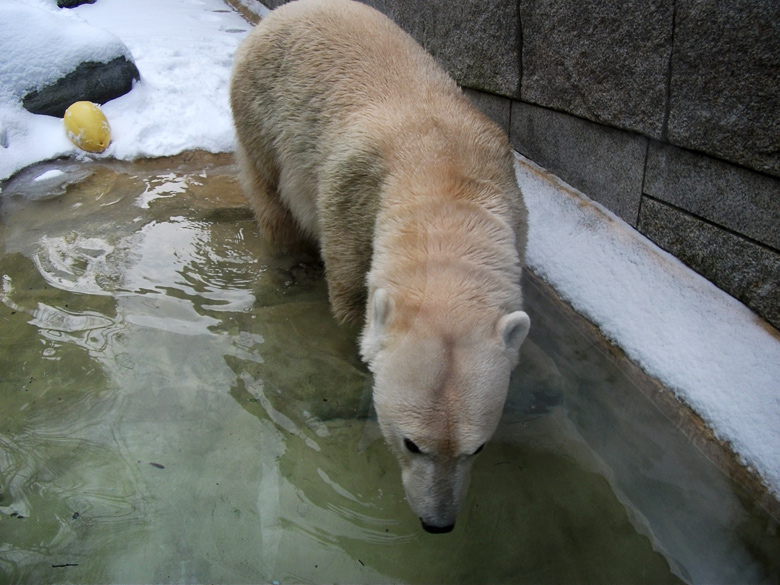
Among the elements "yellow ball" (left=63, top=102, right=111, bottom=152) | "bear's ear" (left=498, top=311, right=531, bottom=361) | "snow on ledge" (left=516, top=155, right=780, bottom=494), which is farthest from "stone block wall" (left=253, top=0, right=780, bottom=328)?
"yellow ball" (left=63, top=102, right=111, bottom=152)

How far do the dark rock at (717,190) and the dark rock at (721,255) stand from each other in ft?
0.17

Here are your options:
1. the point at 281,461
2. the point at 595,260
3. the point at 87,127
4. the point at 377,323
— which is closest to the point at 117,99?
the point at 87,127

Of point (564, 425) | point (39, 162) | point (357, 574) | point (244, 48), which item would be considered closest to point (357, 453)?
point (357, 574)

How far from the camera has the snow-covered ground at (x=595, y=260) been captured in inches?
103

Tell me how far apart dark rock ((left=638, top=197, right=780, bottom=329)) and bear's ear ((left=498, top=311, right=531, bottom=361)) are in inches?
51.1

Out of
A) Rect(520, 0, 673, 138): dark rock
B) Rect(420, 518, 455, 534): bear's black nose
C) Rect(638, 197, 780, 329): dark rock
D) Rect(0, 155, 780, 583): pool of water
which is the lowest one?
Rect(0, 155, 780, 583): pool of water

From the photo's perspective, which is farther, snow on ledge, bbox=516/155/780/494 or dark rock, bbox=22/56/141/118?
dark rock, bbox=22/56/141/118

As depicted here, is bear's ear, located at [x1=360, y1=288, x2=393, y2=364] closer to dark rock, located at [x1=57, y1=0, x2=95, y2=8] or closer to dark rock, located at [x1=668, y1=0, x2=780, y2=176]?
dark rock, located at [x1=668, y1=0, x2=780, y2=176]

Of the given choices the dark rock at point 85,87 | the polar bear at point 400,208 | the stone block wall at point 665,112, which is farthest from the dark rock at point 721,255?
the dark rock at point 85,87

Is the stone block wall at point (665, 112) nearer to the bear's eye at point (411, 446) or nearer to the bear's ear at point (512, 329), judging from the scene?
the bear's ear at point (512, 329)

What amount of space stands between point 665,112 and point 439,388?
203 cm

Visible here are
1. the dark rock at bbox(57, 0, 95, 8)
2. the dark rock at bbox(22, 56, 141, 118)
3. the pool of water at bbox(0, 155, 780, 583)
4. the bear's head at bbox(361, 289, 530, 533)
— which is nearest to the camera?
the bear's head at bbox(361, 289, 530, 533)

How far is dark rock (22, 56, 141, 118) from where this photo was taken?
5.96 meters

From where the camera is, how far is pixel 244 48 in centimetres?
412
